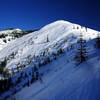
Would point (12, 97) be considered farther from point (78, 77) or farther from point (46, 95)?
point (78, 77)

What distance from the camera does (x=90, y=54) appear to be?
61.8m

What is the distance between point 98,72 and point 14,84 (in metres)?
32.7

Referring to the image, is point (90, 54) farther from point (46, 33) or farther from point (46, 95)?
point (46, 33)

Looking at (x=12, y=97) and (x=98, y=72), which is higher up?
(x=98, y=72)

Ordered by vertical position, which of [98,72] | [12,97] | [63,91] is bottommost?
[12,97]

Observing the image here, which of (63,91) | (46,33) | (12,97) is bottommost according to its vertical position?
(12,97)

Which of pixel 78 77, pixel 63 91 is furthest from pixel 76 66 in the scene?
pixel 63 91

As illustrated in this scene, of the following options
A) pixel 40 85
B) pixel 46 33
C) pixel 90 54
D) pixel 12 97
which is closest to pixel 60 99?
pixel 40 85

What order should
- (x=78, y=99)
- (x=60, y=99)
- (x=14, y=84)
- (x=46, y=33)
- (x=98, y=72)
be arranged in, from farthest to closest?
1. (x=46, y=33)
2. (x=14, y=84)
3. (x=98, y=72)
4. (x=60, y=99)
5. (x=78, y=99)

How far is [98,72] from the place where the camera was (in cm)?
4609

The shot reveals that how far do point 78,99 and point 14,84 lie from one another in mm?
35171

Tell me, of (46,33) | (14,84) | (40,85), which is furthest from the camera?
(46,33)

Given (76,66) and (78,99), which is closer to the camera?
(78,99)

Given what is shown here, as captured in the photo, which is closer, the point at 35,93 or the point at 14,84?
the point at 35,93
